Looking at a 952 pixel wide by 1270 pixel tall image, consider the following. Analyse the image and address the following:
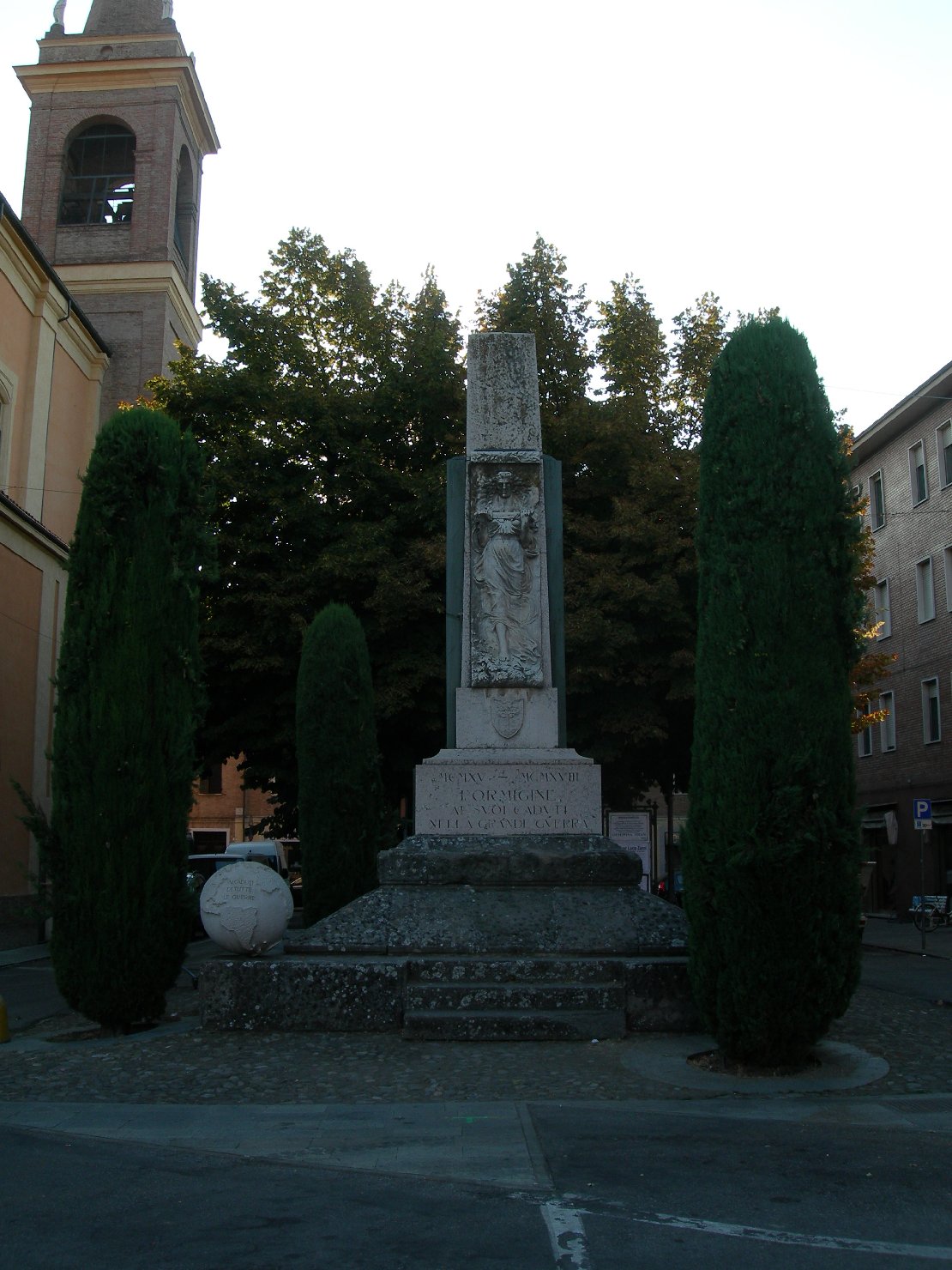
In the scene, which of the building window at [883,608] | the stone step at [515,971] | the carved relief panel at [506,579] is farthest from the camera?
the building window at [883,608]

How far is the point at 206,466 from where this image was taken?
20.8m

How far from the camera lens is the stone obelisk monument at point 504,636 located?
35.8 ft

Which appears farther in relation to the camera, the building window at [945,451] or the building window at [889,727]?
the building window at [889,727]

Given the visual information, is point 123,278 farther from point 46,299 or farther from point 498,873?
point 498,873

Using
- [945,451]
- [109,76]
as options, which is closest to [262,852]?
[945,451]

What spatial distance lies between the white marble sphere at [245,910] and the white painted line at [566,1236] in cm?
499

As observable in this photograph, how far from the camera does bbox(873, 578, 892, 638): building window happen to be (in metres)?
36.8

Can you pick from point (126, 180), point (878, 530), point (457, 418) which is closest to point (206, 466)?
point (457, 418)

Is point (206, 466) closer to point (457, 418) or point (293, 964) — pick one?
point (457, 418)

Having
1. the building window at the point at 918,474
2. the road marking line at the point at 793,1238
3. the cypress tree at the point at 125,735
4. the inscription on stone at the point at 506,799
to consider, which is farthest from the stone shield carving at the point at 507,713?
the building window at the point at 918,474

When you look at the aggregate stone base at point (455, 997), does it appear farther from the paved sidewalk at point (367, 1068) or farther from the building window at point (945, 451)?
the building window at point (945, 451)

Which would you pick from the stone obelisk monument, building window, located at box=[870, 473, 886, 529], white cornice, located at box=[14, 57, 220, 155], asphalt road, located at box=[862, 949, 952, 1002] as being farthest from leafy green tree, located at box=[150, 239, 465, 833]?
building window, located at box=[870, 473, 886, 529]

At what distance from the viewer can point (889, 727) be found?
37.1 metres

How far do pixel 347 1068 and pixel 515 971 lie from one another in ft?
5.50
